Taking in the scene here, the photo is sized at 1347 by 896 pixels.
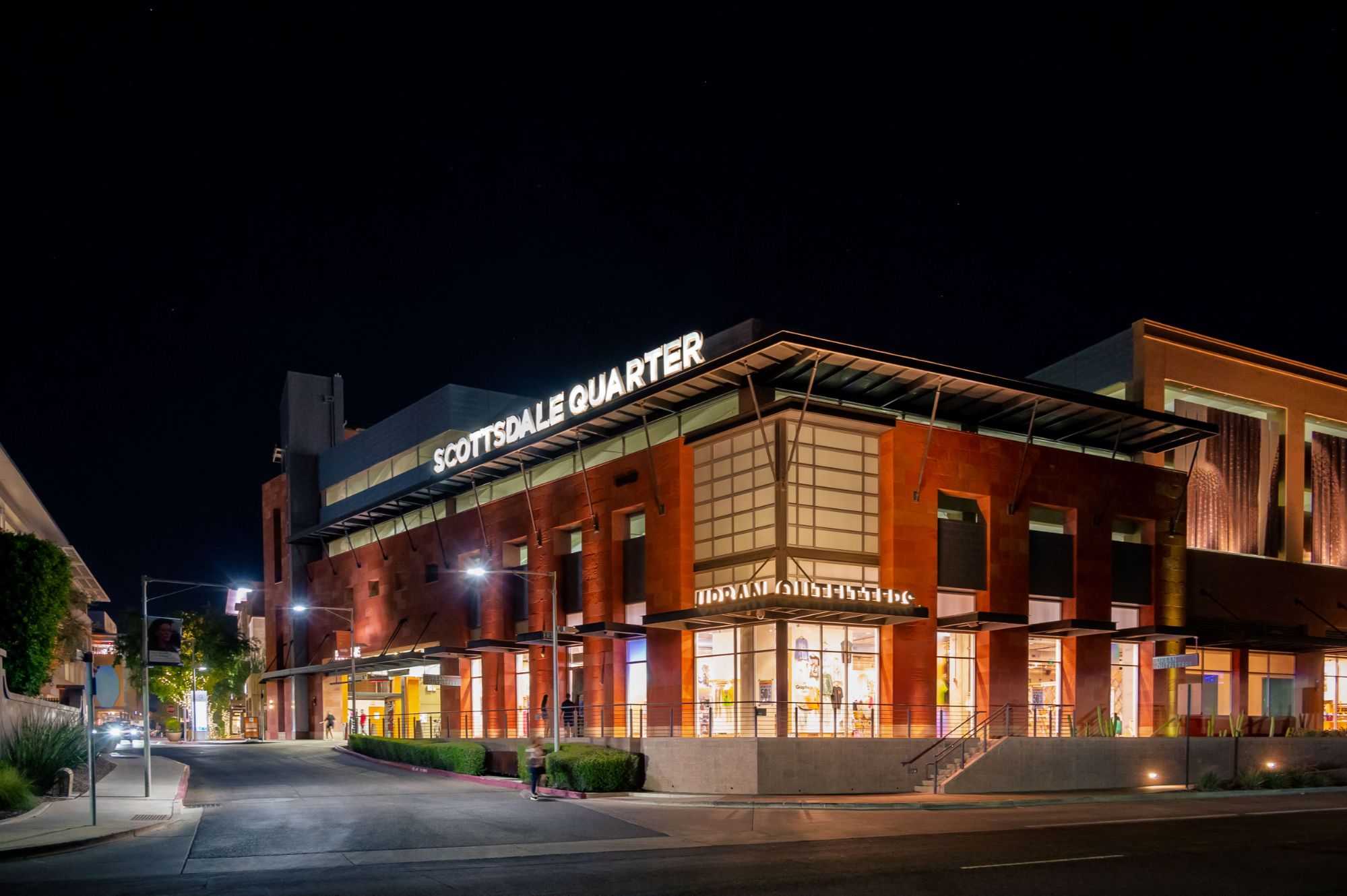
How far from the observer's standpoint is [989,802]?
29.3 meters

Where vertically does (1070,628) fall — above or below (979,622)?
below

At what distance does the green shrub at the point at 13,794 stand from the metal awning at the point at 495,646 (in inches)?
904

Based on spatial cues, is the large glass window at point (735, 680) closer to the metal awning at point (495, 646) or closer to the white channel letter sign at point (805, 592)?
the white channel letter sign at point (805, 592)

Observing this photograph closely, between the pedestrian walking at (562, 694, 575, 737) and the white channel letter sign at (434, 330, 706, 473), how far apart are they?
34.8 feet

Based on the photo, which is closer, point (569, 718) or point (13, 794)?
point (13, 794)

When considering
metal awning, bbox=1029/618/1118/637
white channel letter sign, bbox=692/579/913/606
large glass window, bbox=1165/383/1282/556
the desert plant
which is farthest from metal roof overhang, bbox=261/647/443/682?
large glass window, bbox=1165/383/1282/556

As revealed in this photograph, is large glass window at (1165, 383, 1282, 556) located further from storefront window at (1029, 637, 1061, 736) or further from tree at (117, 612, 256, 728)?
tree at (117, 612, 256, 728)

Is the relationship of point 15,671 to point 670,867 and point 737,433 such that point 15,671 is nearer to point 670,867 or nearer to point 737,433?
point 737,433

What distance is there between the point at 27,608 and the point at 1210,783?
139ft

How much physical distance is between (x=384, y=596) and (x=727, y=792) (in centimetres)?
3568

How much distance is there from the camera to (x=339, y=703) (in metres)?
75.2

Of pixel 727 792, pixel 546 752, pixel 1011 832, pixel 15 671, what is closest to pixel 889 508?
pixel 727 792

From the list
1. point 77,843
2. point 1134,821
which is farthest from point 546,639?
point 1134,821

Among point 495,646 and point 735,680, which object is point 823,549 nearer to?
point 735,680
